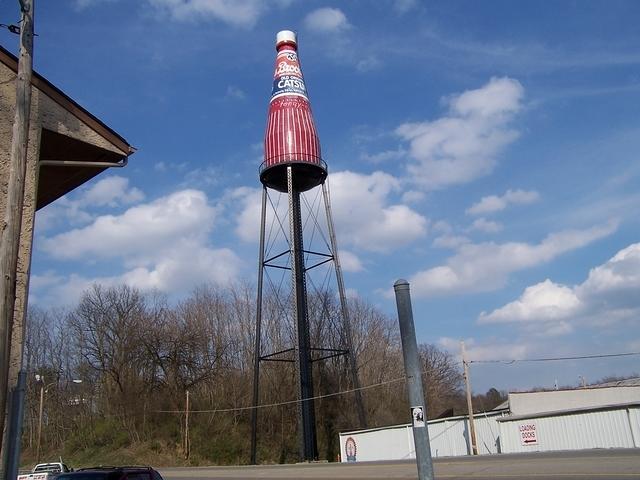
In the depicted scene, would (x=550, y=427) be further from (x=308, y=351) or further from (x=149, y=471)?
(x=149, y=471)

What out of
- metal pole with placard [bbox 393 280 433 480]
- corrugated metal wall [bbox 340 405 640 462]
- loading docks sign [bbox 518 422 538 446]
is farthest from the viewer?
loading docks sign [bbox 518 422 538 446]

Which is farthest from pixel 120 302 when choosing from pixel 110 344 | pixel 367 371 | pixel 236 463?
pixel 367 371

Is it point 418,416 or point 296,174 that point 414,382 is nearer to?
point 418,416

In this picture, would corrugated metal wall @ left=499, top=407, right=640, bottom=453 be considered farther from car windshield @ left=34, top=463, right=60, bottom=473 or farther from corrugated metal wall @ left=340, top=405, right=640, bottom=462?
car windshield @ left=34, top=463, right=60, bottom=473

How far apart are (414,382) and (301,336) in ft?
105

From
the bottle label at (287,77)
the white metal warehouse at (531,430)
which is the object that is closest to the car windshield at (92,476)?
the white metal warehouse at (531,430)

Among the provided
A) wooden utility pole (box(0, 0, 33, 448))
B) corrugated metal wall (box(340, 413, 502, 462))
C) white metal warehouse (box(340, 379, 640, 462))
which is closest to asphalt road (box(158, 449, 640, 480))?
white metal warehouse (box(340, 379, 640, 462))

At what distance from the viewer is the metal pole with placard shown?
6258mm

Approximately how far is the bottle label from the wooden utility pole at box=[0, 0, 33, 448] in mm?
30830

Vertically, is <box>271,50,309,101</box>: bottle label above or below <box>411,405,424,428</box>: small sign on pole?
above

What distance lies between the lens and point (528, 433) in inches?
1388

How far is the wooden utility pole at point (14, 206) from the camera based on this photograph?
271 inches

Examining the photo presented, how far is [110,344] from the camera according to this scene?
59.4 metres

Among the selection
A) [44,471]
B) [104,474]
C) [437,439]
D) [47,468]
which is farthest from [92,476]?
[437,439]
